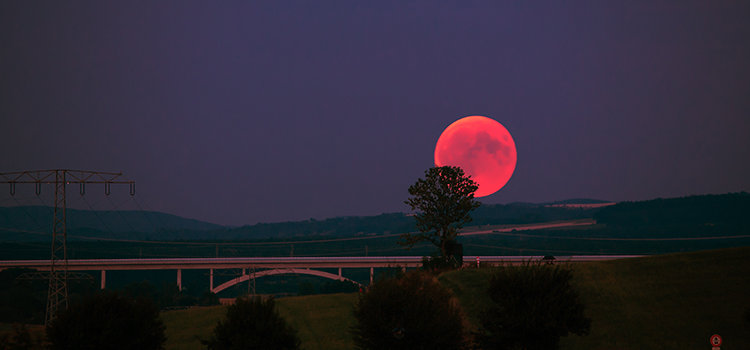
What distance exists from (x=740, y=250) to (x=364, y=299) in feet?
110

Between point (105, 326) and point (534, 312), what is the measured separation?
21.8 meters

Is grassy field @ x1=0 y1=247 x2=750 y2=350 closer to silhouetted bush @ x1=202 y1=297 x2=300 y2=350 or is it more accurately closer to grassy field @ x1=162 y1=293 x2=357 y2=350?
grassy field @ x1=162 y1=293 x2=357 y2=350

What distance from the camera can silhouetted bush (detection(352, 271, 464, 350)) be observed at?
88.4 feet

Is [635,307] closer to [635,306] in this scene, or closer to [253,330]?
[635,306]

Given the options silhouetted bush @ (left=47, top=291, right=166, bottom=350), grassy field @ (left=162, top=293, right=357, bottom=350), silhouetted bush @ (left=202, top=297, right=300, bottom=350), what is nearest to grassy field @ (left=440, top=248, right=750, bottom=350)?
grassy field @ (left=162, top=293, right=357, bottom=350)

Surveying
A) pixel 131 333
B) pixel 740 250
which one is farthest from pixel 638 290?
pixel 131 333

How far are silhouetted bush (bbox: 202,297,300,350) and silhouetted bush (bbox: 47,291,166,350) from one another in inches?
199

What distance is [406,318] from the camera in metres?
27.0

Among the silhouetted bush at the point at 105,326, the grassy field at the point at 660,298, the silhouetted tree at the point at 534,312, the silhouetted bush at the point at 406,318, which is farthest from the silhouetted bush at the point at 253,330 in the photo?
the grassy field at the point at 660,298

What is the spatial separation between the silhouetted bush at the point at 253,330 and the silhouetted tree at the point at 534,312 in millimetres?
10554

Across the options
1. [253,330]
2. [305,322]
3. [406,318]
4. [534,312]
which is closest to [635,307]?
[534,312]

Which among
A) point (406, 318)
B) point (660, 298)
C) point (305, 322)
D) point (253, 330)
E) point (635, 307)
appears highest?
point (406, 318)

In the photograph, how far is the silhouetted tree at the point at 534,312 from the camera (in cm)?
2750

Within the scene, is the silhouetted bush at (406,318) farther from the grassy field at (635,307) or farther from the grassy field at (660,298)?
the grassy field at (635,307)
